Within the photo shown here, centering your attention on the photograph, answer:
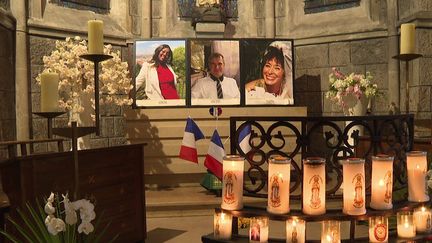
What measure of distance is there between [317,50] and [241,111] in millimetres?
1667

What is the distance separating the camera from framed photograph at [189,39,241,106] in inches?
235

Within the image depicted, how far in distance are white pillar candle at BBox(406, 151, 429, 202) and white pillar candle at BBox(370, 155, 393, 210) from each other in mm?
231

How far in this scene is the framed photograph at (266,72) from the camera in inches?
239

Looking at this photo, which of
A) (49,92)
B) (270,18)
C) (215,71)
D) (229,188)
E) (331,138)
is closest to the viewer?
(49,92)

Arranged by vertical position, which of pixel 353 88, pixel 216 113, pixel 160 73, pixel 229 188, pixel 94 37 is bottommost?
pixel 229 188

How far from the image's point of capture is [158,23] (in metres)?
6.88

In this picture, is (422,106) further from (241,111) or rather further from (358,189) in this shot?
(358,189)

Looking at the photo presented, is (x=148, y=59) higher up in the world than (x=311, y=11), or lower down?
lower down

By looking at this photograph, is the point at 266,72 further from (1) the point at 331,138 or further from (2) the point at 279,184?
(2) the point at 279,184

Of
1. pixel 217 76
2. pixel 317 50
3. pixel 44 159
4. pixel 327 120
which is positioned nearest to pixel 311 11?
pixel 317 50

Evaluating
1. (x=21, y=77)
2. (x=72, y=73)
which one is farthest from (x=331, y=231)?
(x=21, y=77)

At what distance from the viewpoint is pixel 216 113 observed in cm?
551

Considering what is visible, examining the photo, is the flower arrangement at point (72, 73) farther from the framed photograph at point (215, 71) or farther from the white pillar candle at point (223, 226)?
the white pillar candle at point (223, 226)

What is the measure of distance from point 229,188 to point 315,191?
1.61ft
